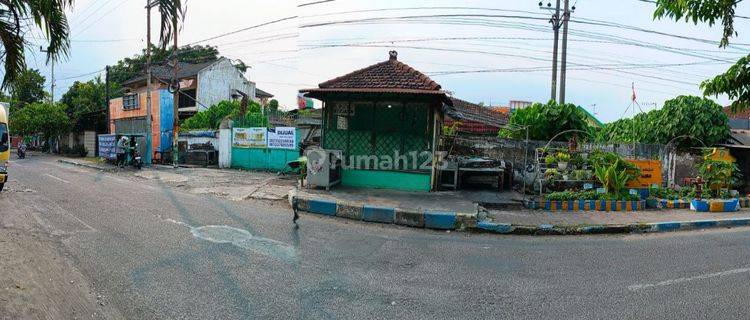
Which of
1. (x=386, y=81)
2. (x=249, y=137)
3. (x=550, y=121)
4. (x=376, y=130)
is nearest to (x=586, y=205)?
(x=376, y=130)

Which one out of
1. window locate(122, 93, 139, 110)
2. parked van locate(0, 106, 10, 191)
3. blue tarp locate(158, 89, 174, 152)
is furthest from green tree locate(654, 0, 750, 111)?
window locate(122, 93, 139, 110)

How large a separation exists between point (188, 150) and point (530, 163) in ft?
53.3

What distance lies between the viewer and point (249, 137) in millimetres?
19297

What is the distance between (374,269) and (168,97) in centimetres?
2421

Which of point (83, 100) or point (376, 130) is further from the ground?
point (83, 100)

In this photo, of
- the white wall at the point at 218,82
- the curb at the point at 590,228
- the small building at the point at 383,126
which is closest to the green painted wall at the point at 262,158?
the small building at the point at 383,126

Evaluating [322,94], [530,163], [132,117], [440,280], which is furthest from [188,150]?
[440,280]

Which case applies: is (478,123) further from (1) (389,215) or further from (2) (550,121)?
(1) (389,215)

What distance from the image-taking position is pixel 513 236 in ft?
26.3

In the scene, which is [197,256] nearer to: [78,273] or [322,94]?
[78,273]

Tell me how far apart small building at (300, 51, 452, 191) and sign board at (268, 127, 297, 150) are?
4.99 metres

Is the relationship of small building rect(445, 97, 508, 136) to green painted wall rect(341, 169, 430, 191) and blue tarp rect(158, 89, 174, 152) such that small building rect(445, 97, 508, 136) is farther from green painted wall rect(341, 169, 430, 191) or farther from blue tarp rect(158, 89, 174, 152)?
blue tarp rect(158, 89, 174, 152)

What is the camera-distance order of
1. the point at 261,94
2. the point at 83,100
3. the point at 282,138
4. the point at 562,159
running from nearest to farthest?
the point at 562,159 < the point at 282,138 < the point at 83,100 < the point at 261,94

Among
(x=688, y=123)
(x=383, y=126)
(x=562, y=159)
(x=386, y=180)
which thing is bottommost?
(x=386, y=180)
